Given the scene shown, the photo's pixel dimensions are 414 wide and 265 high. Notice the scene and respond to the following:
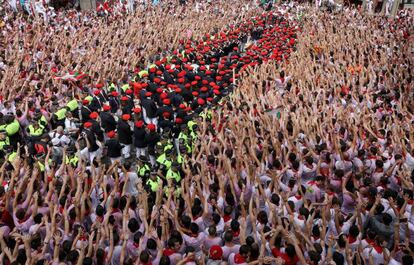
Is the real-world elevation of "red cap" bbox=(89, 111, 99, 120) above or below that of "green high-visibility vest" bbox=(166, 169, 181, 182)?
above

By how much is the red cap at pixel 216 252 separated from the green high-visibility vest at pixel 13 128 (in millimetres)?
5080

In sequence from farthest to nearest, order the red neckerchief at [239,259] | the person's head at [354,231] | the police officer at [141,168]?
the police officer at [141,168]
the person's head at [354,231]
the red neckerchief at [239,259]

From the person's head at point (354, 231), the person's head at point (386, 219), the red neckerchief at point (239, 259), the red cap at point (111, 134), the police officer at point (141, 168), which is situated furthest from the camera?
the red cap at point (111, 134)

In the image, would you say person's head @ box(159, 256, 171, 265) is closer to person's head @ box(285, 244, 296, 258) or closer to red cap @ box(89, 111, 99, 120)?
person's head @ box(285, 244, 296, 258)

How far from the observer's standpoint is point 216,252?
13.9ft

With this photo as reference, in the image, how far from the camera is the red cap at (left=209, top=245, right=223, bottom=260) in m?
4.23

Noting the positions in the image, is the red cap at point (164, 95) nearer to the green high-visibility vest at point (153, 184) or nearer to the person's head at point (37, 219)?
the green high-visibility vest at point (153, 184)

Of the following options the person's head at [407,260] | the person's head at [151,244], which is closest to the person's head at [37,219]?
the person's head at [151,244]

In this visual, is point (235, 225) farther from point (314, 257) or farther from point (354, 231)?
point (354, 231)

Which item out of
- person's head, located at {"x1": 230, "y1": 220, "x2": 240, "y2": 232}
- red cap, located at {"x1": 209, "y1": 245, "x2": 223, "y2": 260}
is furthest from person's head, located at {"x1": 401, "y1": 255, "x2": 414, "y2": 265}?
red cap, located at {"x1": 209, "y1": 245, "x2": 223, "y2": 260}

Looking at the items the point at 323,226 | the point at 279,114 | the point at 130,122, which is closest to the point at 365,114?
the point at 279,114

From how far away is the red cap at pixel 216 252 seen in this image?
13.9 ft

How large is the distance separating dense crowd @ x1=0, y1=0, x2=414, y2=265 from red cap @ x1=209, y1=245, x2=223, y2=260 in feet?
0.06

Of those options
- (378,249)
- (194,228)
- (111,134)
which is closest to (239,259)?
(194,228)
